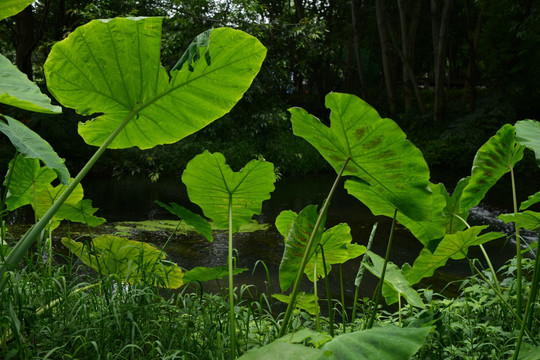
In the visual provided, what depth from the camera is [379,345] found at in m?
0.85

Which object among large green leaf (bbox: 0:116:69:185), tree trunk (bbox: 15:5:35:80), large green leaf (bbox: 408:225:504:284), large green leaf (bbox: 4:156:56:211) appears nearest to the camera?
large green leaf (bbox: 0:116:69:185)

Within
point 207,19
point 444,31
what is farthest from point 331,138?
point 444,31

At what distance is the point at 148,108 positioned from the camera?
1.59 metres

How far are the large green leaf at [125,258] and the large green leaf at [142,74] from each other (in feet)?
1.85

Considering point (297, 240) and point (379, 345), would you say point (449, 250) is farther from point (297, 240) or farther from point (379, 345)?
point (379, 345)

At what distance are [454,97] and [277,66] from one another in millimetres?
9859

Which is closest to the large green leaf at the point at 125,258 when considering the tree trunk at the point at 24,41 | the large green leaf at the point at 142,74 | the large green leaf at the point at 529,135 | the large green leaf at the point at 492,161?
the large green leaf at the point at 142,74

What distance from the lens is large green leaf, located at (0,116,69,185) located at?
3.73 feet

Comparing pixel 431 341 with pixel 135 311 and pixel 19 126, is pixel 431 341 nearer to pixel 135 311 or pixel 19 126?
pixel 135 311

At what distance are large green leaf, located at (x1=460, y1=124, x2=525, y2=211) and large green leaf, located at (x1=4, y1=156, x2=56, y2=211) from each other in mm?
1530

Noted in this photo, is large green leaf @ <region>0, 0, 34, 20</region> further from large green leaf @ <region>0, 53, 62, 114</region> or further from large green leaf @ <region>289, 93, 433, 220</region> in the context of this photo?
large green leaf @ <region>289, 93, 433, 220</region>

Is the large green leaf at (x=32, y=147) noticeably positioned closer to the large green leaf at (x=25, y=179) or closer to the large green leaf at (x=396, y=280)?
the large green leaf at (x=25, y=179)

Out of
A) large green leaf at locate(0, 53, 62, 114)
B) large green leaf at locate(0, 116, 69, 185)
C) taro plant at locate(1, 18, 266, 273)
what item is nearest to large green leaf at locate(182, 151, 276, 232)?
taro plant at locate(1, 18, 266, 273)

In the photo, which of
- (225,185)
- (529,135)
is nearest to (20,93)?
(225,185)
